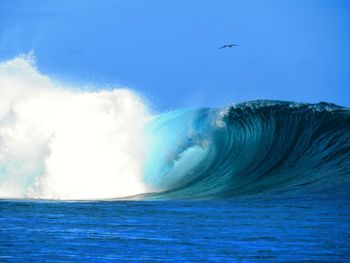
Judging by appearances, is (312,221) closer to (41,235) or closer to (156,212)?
(156,212)

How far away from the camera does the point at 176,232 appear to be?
11.7m

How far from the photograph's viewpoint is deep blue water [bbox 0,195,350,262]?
9.87 meters

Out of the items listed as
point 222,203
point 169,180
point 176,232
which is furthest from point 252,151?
point 176,232

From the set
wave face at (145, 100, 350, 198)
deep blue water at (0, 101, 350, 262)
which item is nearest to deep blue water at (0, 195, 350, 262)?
deep blue water at (0, 101, 350, 262)

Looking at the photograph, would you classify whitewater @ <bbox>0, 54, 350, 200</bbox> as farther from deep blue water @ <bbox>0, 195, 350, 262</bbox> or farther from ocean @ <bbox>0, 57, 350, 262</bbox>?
deep blue water @ <bbox>0, 195, 350, 262</bbox>

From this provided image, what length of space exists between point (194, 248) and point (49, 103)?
20.0 metres

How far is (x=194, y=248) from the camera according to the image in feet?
33.9

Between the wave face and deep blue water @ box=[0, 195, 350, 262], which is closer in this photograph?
A: deep blue water @ box=[0, 195, 350, 262]

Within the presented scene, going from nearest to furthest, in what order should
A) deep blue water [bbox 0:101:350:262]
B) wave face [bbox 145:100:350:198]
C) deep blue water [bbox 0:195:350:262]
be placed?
deep blue water [bbox 0:195:350:262] < deep blue water [bbox 0:101:350:262] < wave face [bbox 145:100:350:198]

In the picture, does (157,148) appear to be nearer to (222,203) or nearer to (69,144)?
(69,144)

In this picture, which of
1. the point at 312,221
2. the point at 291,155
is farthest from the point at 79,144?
the point at 312,221

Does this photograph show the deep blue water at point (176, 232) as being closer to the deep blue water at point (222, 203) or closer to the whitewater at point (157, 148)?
the deep blue water at point (222, 203)

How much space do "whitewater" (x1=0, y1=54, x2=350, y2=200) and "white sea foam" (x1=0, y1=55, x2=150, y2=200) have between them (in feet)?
0.10

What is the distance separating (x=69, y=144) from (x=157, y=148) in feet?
9.32
